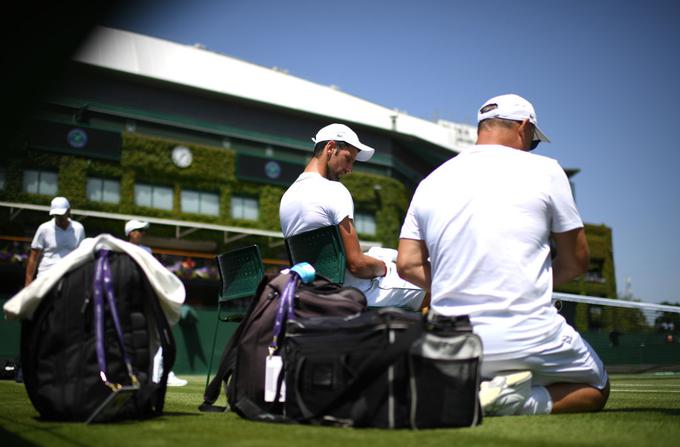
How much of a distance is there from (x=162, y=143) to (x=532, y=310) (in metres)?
33.5

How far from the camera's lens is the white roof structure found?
123 ft

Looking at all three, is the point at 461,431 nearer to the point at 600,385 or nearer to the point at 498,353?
the point at 498,353

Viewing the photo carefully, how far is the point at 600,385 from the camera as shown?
380cm

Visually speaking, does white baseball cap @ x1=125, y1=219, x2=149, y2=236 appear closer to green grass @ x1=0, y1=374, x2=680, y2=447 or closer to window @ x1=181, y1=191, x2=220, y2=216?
green grass @ x1=0, y1=374, x2=680, y2=447

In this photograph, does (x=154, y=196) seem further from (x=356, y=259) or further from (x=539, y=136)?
(x=539, y=136)

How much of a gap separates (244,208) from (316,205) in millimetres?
33530

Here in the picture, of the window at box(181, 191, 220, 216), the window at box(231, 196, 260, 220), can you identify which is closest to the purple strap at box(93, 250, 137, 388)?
the window at box(181, 191, 220, 216)

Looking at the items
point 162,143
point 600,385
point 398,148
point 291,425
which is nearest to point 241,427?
point 291,425

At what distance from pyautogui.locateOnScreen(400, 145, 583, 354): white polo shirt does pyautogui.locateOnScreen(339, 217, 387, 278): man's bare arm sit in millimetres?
797

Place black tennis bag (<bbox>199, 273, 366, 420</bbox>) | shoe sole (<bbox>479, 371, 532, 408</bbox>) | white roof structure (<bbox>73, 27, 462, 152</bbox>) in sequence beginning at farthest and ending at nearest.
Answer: white roof structure (<bbox>73, 27, 462, 152</bbox>)
black tennis bag (<bbox>199, 273, 366, 420</bbox>)
shoe sole (<bbox>479, 371, 532, 408</bbox>)

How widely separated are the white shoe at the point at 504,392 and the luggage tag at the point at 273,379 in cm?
91

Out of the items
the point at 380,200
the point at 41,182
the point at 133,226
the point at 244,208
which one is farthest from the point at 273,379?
the point at 380,200

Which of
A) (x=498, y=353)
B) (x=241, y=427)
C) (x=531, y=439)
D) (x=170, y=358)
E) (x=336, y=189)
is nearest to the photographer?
(x=531, y=439)

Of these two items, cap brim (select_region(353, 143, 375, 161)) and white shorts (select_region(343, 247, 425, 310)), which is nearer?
white shorts (select_region(343, 247, 425, 310))
